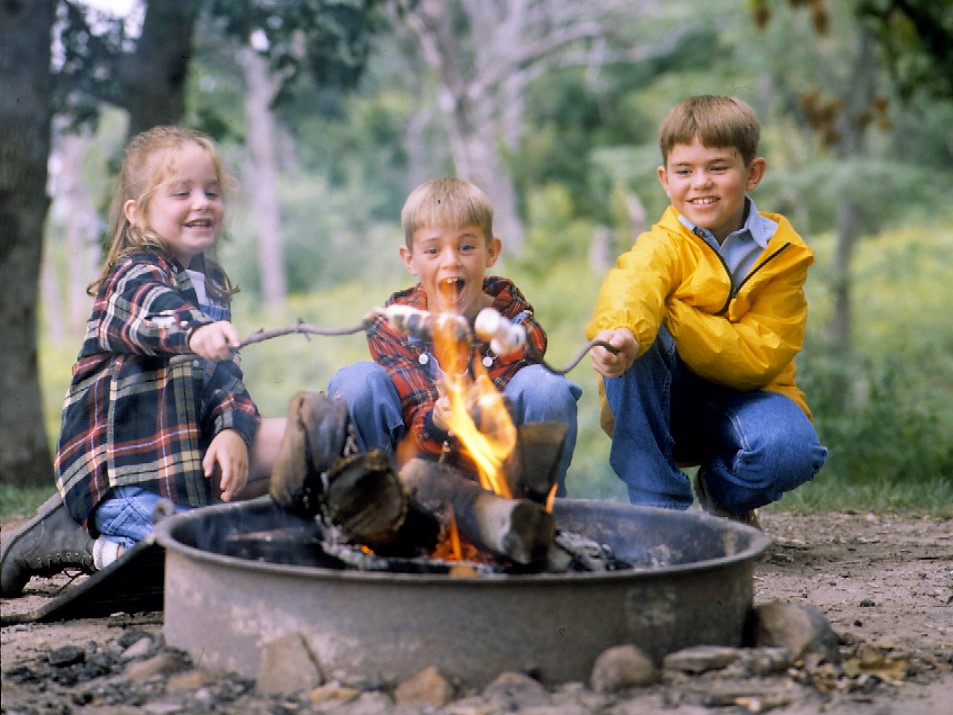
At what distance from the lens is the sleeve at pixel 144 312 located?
10.3ft

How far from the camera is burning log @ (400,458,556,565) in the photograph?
257 centimetres

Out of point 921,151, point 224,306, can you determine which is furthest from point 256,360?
Answer: point 224,306

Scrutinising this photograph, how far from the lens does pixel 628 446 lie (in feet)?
12.7

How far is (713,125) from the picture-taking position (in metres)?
3.76

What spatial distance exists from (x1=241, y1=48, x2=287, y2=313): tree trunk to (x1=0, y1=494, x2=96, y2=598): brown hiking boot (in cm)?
2389

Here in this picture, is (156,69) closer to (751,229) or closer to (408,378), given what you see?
(408,378)

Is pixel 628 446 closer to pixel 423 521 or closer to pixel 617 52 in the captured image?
pixel 423 521

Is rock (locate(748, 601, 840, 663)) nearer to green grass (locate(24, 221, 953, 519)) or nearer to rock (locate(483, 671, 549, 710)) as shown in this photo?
rock (locate(483, 671, 549, 710))

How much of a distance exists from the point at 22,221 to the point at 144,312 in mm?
3544

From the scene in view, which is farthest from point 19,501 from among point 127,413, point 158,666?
point 158,666

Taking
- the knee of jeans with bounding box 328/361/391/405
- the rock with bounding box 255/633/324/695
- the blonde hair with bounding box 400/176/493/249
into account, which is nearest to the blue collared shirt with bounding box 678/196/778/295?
the blonde hair with bounding box 400/176/493/249

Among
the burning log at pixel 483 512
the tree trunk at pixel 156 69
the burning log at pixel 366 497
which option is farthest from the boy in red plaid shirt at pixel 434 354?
the tree trunk at pixel 156 69

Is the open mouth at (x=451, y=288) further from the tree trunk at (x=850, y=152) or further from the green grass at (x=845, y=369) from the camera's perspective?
the tree trunk at (x=850, y=152)

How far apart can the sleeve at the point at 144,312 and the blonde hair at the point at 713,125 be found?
170cm
